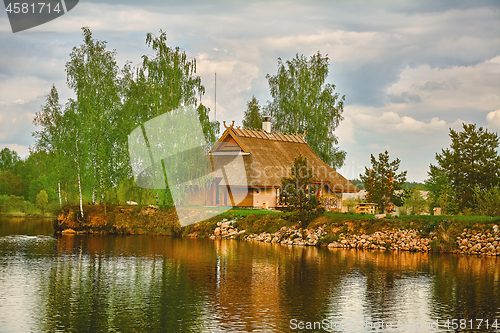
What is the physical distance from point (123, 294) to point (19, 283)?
4.46 metres

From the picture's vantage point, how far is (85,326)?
524 inches

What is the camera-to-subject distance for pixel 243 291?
60.3ft

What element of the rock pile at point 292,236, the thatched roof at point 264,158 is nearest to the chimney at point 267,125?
the thatched roof at point 264,158

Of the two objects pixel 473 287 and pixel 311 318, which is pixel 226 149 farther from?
pixel 311 318

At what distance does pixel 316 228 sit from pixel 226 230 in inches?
298

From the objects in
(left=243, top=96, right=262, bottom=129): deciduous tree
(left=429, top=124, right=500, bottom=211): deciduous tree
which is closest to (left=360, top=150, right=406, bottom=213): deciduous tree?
(left=429, top=124, right=500, bottom=211): deciduous tree

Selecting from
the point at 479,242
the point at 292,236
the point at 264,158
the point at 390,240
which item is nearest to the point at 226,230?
the point at 292,236

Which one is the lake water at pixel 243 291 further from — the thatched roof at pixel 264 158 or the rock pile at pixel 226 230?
the thatched roof at pixel 264 158

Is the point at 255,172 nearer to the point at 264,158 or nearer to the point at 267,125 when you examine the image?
the point at 264,158

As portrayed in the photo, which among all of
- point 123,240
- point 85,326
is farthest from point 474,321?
point 123,240

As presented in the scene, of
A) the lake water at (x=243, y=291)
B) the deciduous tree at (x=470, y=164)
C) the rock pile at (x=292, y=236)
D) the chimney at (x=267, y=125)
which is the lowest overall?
the lake water at (x=243, y=291)

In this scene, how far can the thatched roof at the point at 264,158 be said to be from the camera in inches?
1772

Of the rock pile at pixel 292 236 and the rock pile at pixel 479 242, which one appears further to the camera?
the rock pile at pixel 292 236

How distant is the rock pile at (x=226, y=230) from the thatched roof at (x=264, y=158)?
5014 mm
